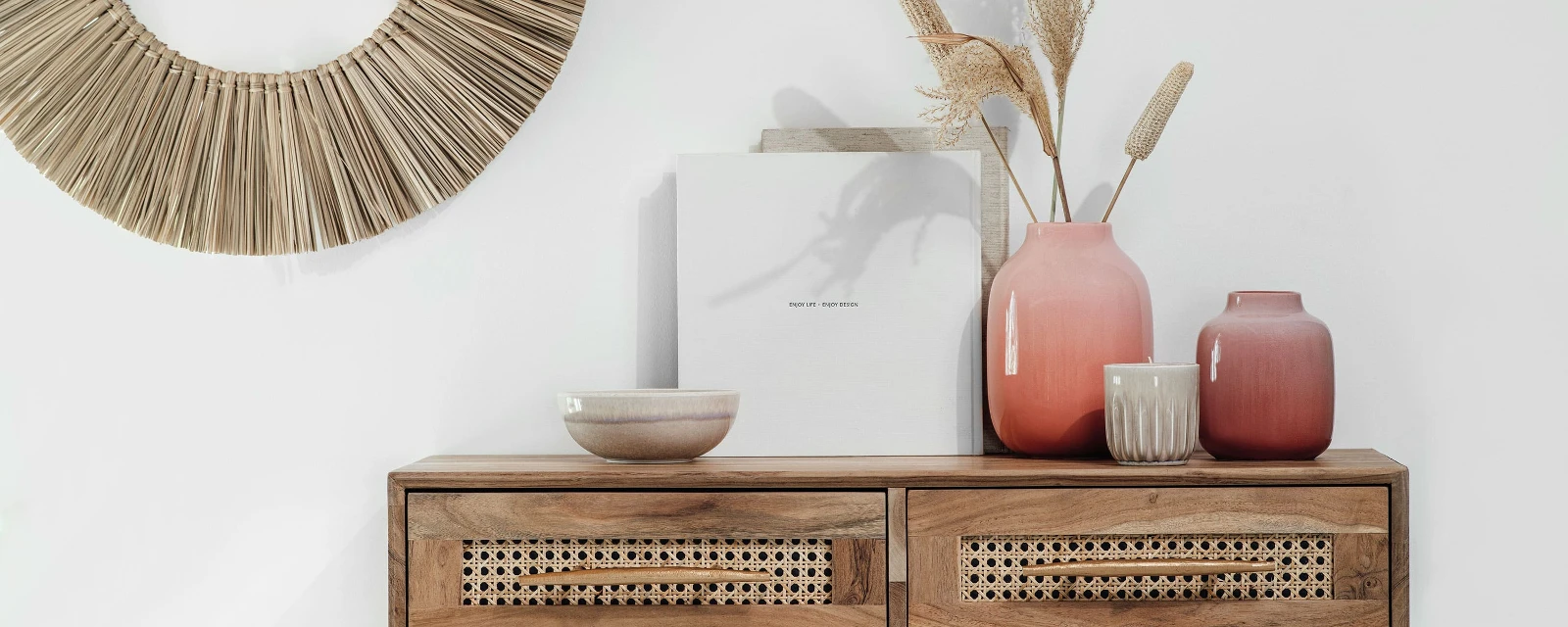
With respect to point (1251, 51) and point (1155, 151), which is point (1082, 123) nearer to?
point (1155, 151)

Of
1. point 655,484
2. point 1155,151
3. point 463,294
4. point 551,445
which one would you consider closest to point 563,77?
point 463,294

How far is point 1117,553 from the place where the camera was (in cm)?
102

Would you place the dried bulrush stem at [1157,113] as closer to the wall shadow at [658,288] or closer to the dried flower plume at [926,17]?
the dried flower plume at [926,17]

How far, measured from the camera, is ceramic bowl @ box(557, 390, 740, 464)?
1069 millimetres

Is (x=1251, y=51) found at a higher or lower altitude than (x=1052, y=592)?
higher

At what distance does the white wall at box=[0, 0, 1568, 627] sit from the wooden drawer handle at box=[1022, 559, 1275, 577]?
0.36 m

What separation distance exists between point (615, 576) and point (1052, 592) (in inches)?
17.2

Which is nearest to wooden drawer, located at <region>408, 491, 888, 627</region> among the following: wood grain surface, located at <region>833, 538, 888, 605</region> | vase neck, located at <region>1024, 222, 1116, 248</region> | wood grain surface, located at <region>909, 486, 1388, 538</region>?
wood grain surface, located at <region>833, 538, 888, 605</region>

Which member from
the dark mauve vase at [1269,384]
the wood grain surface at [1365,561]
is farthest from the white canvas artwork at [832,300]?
the wood grain surface at [1365,561]

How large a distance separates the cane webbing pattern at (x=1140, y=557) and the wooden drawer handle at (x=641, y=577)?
220 millimetres

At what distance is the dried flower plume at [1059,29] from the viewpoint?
112 centimetres

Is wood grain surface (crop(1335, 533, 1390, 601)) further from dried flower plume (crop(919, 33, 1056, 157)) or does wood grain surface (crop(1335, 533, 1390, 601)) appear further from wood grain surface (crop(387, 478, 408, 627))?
wood grain surface (crop(387, 478, 408, 627))

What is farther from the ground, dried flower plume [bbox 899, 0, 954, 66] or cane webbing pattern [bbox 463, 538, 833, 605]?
dried flower plume [bbox 899, 0, 954, 66]

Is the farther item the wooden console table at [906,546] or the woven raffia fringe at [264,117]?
the woven raffia fringe at [264,117]
